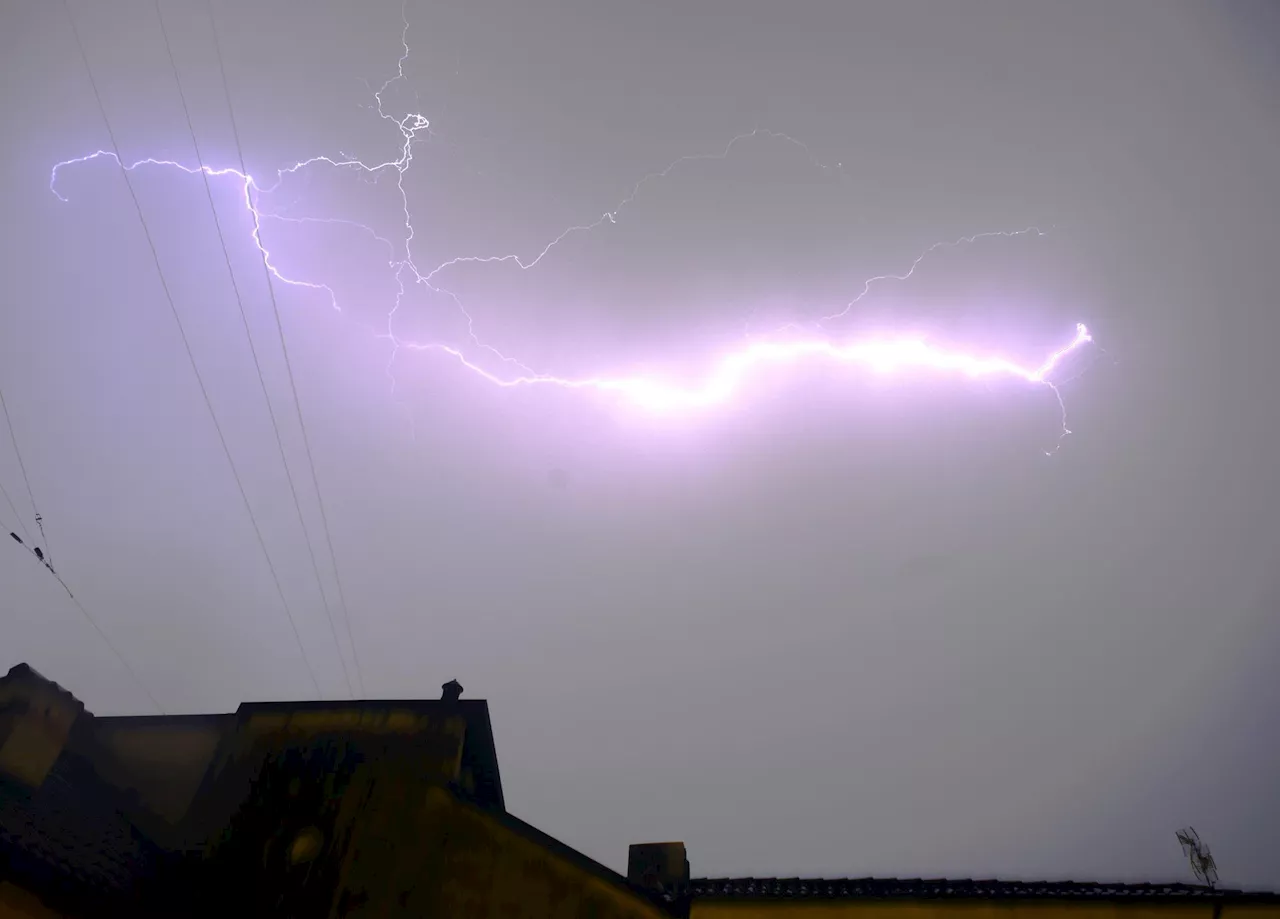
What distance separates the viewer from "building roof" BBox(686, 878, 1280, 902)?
7578 millimetres

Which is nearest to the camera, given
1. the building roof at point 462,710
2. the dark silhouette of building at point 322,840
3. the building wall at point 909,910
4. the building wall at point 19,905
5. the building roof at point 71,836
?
the building wall at point 19,905

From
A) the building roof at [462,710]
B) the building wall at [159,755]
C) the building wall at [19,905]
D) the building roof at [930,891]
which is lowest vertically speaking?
the building wall at [19,905]

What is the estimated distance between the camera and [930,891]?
7.59 m

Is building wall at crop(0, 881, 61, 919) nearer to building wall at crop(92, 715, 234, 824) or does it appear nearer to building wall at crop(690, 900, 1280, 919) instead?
building wall at crop(92, 715, 234, 824)

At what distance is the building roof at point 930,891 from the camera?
24.9 ft

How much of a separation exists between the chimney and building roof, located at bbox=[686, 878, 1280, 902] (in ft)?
0.62

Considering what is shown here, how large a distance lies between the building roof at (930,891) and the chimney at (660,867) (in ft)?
0.62

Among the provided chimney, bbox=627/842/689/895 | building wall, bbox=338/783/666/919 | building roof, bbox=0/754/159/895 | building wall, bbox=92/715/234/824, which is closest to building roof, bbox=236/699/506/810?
building wall, bbox=92/715/234/824

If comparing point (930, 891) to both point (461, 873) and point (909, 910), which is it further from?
point (461, 873)

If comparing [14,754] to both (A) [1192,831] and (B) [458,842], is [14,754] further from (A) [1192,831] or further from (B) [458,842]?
(A) [1192,831]

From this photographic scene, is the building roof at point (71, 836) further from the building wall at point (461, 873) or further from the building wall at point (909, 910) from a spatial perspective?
the building wall at point (909, 910)

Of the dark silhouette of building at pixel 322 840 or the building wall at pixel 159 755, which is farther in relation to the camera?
the building wall at pixel 159 755

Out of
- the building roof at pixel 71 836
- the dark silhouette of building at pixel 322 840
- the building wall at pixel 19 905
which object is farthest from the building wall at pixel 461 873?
the building wall at pixel 19 905

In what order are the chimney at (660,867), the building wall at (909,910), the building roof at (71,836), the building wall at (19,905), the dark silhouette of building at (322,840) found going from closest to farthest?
the building wall at (19,905) → the building roof at (71,836) → the dark silhouette of building at (322,840) → the chimney at (660,867) → the building wall at (909,910)
